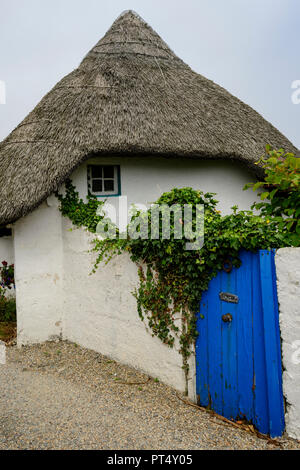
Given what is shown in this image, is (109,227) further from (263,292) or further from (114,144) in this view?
(263,292)

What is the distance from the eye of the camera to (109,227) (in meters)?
5.88

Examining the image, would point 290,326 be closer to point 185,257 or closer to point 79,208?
point 185,257

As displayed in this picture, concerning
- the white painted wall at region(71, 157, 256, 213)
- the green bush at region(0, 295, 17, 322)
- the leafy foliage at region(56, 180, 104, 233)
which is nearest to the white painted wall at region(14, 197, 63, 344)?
the leafy foliage at region(56, 180, 104, 233)

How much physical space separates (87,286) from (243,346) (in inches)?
118

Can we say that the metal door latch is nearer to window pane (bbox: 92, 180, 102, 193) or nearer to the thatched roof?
the thatched roof

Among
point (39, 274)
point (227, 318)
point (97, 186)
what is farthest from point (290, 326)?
point (97, 186)

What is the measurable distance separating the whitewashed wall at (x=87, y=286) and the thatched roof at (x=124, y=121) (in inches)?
18.0

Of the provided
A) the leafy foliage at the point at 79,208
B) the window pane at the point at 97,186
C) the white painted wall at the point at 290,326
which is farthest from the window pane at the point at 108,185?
the white painted wall at the point at 290,326

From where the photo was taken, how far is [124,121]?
7.25 metres

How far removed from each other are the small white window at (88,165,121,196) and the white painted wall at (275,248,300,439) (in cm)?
450

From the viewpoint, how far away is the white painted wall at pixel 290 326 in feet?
10.9

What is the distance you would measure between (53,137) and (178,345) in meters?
4.28

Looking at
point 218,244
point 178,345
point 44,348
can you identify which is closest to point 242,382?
point 178,345

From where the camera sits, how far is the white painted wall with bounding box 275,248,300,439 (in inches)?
131
